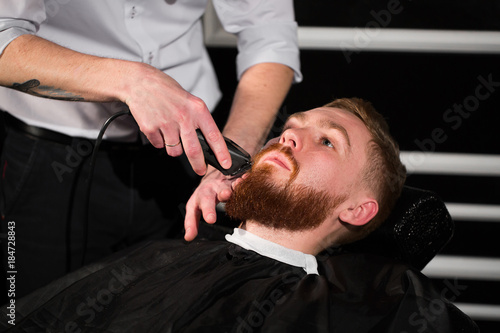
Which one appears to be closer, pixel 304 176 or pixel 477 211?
pixel 304 176

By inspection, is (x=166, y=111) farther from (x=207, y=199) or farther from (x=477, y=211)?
(x=477, y=211)

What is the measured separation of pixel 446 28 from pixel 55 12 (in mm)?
1593

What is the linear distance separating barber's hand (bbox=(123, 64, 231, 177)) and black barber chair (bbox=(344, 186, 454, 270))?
27.1 inches

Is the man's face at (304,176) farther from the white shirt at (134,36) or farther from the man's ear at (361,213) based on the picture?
the white shirt at (134,36)

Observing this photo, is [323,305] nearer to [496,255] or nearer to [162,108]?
[162,108]

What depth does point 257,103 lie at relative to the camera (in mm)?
1611

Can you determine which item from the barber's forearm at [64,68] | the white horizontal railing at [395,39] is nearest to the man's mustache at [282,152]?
the barber's forearm at [64,68]

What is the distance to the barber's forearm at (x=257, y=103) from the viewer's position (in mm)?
1557

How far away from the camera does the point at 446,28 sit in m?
2.05

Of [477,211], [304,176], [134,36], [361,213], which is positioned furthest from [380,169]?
[477,211]

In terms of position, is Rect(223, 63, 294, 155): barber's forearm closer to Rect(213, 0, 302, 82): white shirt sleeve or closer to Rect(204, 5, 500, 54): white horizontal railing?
Rect(213, 0, 302, 82): white shirt sleeve

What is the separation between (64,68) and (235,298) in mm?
751

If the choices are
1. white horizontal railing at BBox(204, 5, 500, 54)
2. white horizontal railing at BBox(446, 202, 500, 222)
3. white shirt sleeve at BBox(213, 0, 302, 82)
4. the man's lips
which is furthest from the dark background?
the man's lips

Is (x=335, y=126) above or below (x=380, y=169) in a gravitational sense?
above
